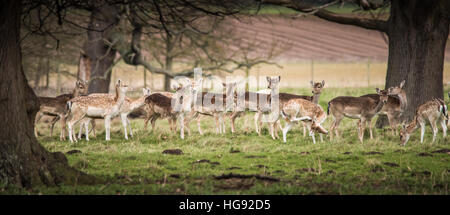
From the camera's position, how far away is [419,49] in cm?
1559

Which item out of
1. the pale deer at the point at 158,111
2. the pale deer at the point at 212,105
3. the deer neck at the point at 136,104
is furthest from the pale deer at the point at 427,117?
the deer neck at the point at 136,104

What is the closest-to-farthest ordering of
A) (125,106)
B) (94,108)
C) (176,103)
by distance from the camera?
(94,108)
(125,106)
(176,103)

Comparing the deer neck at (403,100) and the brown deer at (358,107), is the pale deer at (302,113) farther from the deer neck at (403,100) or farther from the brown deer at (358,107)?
the deer neck at (403,100)

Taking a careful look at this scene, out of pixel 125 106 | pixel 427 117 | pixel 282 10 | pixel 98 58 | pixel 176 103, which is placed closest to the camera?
pixel 427 117

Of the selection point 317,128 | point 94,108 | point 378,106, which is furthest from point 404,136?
point 94,108

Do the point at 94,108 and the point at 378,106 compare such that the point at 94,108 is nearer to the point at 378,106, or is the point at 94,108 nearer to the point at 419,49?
the point at 378,106

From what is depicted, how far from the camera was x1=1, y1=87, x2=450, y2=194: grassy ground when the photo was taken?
26.1 ft

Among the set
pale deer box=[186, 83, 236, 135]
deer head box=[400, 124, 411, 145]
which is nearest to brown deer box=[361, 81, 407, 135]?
deer head box=[400, 124, 411, 145]

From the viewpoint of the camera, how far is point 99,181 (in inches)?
335

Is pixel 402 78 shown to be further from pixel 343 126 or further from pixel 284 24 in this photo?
pixel 284 24

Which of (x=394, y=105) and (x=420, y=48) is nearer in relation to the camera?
(x=394, y=105)

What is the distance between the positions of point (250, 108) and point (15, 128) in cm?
914

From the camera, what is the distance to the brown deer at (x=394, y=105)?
14.5 metres

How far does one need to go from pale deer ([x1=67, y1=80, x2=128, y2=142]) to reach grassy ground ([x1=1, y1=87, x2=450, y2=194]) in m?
0.64
